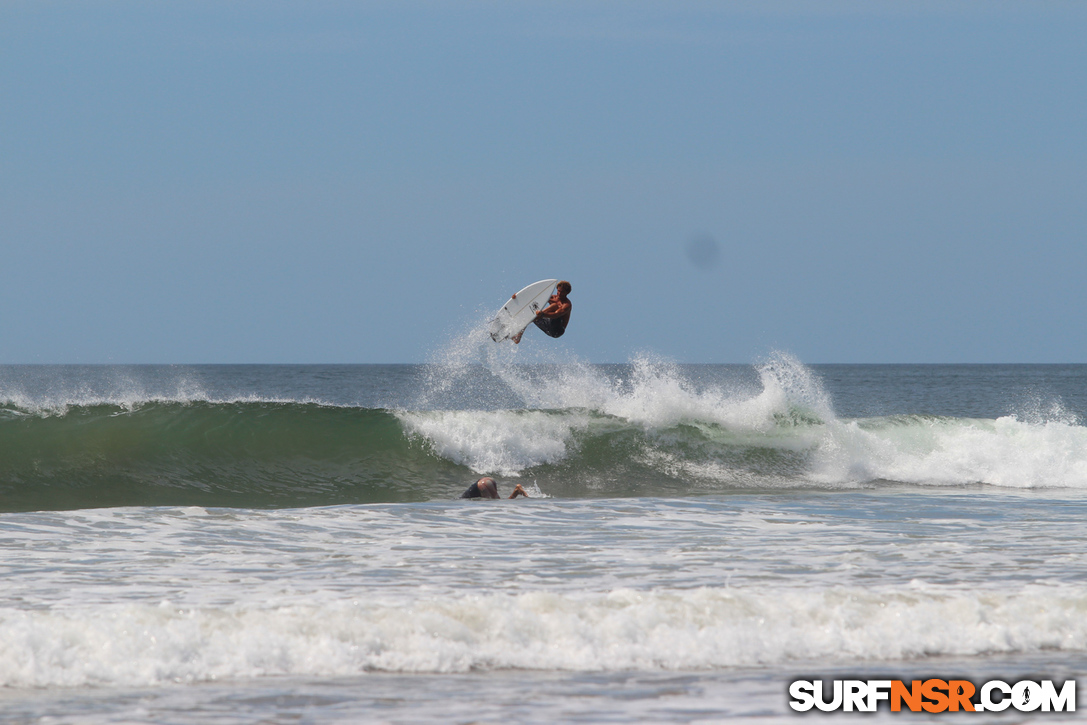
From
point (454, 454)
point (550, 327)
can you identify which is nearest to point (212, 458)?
point (454, 454)

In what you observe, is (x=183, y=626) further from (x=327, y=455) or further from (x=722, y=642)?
(x=327, y=455)

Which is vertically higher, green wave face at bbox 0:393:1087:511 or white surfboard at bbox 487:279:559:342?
white surfboard at bbox 487:279:559:342

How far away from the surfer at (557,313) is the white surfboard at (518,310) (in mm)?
934

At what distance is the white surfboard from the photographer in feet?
59.3

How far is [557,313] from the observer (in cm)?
1686

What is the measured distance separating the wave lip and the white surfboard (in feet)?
38.8

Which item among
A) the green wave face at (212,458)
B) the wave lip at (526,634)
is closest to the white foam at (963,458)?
the green wave face at (212,458)

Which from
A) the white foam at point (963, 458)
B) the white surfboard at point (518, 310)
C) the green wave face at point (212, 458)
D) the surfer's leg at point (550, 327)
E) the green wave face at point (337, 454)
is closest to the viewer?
the green wave face at point (212, 458)

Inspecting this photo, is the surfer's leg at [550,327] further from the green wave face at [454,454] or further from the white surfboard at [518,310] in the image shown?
the green wave face at [454,454]

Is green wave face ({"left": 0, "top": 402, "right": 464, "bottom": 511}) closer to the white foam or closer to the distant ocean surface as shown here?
the distant ocean surface

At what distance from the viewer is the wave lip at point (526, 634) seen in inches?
213

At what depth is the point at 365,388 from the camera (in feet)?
199

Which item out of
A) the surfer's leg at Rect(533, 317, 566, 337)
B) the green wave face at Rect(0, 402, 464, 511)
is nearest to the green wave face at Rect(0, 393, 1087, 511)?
the green wave face at Rect(0, 402, 464, 511)

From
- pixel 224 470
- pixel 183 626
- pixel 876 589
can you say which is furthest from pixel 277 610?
pixel 224 470
